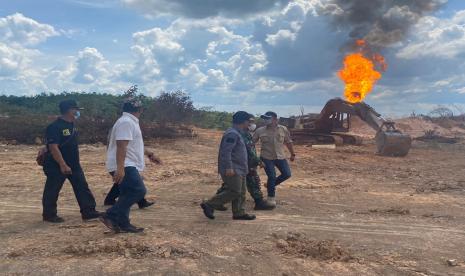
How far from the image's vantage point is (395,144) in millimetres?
16984

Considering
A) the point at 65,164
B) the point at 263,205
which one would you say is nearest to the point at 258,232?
the point at 263,205

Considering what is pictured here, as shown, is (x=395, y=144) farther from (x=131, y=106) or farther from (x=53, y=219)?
(x=53, y=219)

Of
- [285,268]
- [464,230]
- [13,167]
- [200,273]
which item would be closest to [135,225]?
[200,273]

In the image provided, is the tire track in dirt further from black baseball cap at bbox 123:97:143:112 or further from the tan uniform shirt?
black baseball cap at bbox 123:97:143:112

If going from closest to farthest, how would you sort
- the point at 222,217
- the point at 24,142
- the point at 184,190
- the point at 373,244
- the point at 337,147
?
the point at 373,244 < the point at 222,217 < the point at 184,190 < the point at 24,142 < the point at 337,147

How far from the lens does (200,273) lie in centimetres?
496

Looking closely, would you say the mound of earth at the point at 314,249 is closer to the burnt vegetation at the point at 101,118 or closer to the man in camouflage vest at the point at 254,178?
the man in camouflage vest at the point at 254,178

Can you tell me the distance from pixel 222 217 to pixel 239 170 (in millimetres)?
912

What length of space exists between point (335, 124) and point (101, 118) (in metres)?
10.7

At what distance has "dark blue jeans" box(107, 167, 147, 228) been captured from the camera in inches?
241

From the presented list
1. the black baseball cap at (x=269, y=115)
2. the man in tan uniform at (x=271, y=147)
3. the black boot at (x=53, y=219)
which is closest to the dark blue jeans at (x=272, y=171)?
the man in tan uniform at (x=271, y=147)

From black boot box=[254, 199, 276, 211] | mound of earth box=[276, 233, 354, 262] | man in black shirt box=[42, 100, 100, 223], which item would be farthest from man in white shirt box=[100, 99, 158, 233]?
black boot box=[254, 199, 276, 211]

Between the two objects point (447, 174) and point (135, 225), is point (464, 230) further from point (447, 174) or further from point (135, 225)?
point (447, 174)

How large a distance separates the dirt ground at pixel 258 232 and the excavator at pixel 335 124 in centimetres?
632
